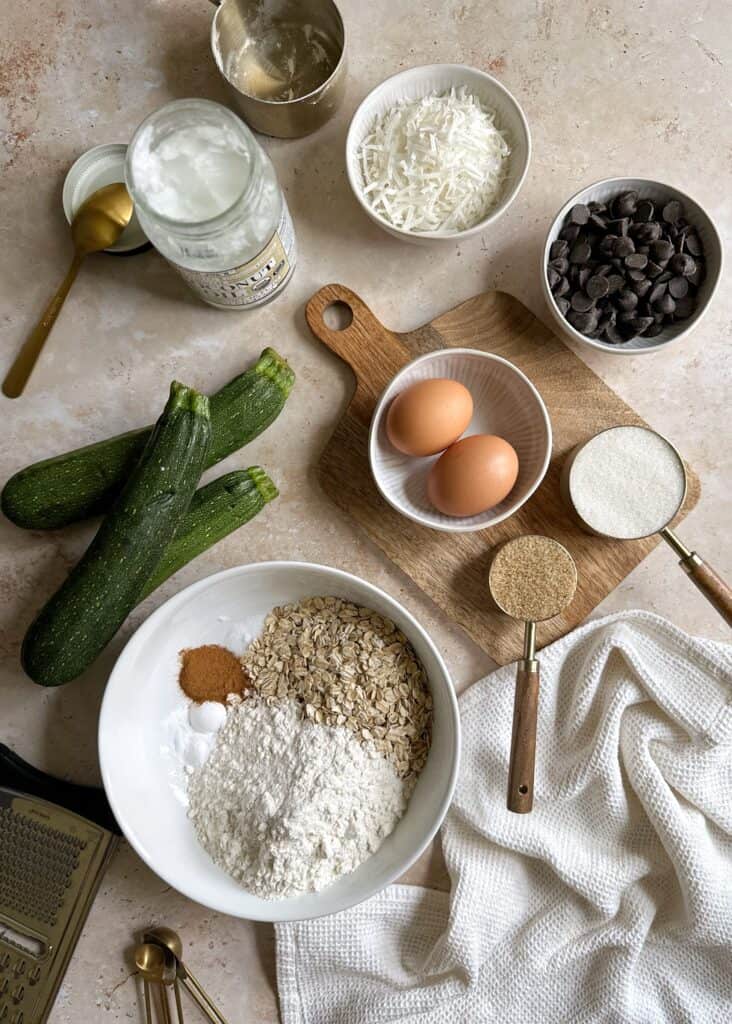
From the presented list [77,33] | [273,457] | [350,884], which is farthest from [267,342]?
[350,884]

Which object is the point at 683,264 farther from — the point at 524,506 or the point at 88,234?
the point at 88,234

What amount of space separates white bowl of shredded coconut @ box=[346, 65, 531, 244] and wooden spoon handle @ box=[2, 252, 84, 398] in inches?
20.1

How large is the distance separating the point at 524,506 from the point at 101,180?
927 mm

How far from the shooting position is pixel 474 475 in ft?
3.98

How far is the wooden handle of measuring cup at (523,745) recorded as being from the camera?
1.23m

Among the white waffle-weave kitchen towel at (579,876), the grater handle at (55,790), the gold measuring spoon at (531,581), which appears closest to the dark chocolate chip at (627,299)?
the gold measuring spoon at (531,581)

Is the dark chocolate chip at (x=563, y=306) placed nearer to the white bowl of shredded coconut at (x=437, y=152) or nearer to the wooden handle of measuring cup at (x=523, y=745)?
the white bowl of shredded coconut at (x=437, y=152)

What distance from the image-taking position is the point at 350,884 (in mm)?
1239

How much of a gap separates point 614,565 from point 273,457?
631 mm

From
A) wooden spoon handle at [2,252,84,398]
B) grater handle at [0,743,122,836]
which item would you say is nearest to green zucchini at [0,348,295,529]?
wooden spoon handle at [2,252,84,398]

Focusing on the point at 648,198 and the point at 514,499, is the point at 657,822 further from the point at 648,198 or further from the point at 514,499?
the point at 648,198

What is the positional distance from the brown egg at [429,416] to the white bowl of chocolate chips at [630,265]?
0.22 metres

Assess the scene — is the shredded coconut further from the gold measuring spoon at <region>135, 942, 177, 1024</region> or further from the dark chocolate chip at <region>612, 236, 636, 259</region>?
the gold measuring spoon at <region>135, 942, 177, 1024</region>

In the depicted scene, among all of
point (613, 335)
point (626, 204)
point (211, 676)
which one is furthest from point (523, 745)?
point (626, 204)
